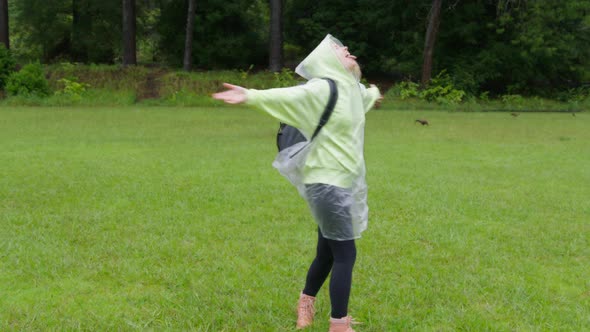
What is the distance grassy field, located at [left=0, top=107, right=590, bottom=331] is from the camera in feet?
14.1

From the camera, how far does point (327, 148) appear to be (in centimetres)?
368

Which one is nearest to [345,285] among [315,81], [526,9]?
[315,81]

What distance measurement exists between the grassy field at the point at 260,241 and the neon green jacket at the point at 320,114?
1.04 m

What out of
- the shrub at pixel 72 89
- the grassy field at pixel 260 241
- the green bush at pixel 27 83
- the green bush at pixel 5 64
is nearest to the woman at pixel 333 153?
the grassy field at pixel 260 241

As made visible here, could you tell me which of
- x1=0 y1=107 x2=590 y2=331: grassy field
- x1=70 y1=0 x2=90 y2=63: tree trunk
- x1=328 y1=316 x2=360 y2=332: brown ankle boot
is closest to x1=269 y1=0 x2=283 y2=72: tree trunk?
x1=70 y1=0 x2=90 y2=63: tree trunk

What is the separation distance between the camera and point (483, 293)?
15.4 ft

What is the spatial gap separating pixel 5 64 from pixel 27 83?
1.89m

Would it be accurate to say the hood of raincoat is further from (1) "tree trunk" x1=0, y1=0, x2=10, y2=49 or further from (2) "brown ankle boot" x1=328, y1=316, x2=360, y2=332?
(1) "tree trunk" x1=0, y1=0, x2=10, y2=49

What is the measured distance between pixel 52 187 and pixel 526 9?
25.6m

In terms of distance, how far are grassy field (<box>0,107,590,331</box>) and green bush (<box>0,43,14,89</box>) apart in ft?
51.7

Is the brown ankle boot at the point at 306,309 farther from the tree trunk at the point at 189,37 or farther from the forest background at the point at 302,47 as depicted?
the tree trunk at the point at 189,37

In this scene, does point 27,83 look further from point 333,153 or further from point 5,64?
point 333,153

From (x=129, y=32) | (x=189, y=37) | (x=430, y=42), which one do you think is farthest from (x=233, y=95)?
(x=129, y=32)

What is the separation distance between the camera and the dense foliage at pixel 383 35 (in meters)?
29.5
